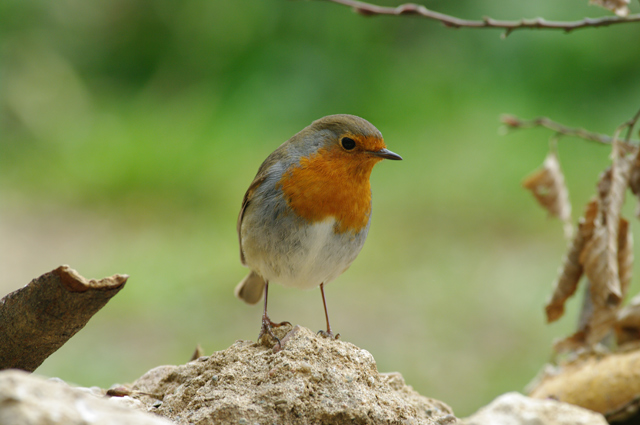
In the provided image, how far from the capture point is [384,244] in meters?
6.24

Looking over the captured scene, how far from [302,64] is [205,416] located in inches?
245

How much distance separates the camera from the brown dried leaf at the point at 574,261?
293 centimetres

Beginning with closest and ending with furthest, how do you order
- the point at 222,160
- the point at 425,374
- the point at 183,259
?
the point at 425,374
the point at 183,259
the point at 222,160

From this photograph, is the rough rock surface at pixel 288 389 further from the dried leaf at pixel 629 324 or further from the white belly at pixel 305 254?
the dried leaf at pixel 629 324

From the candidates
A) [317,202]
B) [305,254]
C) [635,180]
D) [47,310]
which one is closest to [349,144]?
[317,202]

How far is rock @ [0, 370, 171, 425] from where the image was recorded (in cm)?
130

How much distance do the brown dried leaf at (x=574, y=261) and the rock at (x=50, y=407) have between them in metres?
2.00

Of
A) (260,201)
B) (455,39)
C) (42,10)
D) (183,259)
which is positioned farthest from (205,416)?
(42,10)

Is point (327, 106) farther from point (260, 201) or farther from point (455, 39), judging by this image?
point (260, 201)

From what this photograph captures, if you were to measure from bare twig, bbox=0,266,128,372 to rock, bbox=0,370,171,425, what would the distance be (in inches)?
23.4

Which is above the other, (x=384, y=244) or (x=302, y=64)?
(x=302, y=64)

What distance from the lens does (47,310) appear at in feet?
6.70

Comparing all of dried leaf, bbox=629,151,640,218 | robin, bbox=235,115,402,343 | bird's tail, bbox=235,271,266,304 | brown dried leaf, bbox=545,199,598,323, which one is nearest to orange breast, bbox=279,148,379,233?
robin, bbox=235,115,402,343

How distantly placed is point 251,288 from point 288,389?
1467 millimetres
